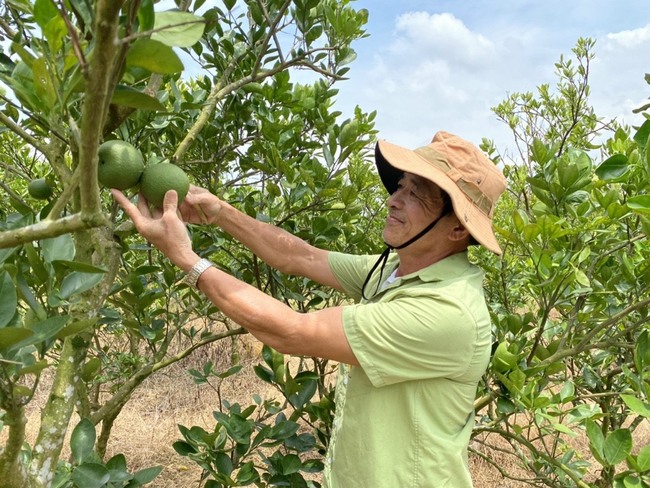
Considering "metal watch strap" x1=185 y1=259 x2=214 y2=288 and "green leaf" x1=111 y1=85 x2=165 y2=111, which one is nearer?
"green leaf" x1=111 y1=85 x2=165 y2=111

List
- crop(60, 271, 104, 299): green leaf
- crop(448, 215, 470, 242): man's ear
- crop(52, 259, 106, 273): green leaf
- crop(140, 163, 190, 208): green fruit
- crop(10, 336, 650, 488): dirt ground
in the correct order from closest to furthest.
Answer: crop(52, 259, 106, 273): green leaf, crop(60, 271, 104, 299): green leaf, crop(140, 163, 190, 208): green fruit, crop(448, 215, 470, 242): man's ear, crop(10, 336, 650, 488): dirt ground

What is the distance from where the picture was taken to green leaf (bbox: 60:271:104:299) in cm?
102

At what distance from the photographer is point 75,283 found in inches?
40.5

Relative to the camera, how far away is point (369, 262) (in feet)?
6.61

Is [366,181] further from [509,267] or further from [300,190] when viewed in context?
[509,267]

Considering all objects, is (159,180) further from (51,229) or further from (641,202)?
(641,202)

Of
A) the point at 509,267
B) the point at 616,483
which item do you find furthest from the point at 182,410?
the point at 616,483

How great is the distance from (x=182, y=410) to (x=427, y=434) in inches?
164

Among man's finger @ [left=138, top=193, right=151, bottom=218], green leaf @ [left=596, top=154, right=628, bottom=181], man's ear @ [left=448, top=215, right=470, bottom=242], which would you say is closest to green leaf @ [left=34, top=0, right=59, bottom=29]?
man's finger @ [left=138, top=193, right=151, bottom=218]

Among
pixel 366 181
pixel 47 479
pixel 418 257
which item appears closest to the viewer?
pixel 47 479

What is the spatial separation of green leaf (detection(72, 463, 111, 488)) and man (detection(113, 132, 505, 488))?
454 mm

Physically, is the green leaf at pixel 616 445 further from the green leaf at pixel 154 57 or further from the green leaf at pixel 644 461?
the green leaf at pixel 154 57

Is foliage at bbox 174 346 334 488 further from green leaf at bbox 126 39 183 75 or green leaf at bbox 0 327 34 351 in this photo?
green leaf at bbox 126 39 183 75

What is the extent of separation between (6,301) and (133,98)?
1.25 ft
